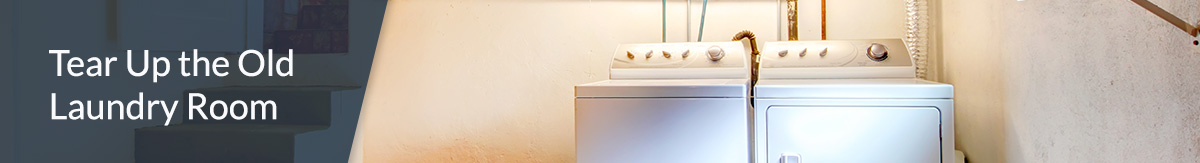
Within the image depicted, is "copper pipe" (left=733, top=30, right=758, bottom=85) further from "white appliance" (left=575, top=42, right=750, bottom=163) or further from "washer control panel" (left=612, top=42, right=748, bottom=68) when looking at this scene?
"white appliance" (left=575, top=42, right=750, bottom=163)

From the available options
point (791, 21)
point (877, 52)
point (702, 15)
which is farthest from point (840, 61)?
point (702, 15)

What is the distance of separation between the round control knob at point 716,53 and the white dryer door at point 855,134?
1.72ft

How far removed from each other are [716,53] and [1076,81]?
3.23 feet

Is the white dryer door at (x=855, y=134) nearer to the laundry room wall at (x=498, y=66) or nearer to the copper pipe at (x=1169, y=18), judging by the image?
the copper pipe at (x=1169, y=18)

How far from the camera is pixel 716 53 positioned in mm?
2109

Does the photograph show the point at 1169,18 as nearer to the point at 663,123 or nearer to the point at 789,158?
the point at 789,158

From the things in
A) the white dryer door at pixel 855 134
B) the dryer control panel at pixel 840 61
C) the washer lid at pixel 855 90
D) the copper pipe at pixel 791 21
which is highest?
the copper pipe at pixel 791 21

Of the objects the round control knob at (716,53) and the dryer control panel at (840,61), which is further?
the round control knob at (716,53)

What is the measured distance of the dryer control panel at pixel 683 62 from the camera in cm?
209

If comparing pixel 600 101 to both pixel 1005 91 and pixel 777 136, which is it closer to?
pixel 777 136

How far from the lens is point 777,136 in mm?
1595

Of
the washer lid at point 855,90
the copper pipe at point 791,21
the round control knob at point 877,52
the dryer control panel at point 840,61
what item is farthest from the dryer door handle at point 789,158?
the copper pipe at point 791,21

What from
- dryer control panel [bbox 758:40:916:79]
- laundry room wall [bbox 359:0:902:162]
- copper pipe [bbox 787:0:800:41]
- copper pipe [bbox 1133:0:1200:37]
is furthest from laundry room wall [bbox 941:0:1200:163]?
laundry room wall [bbox 359:0:902:162]

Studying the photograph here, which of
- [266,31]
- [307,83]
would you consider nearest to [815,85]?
[307,83]
